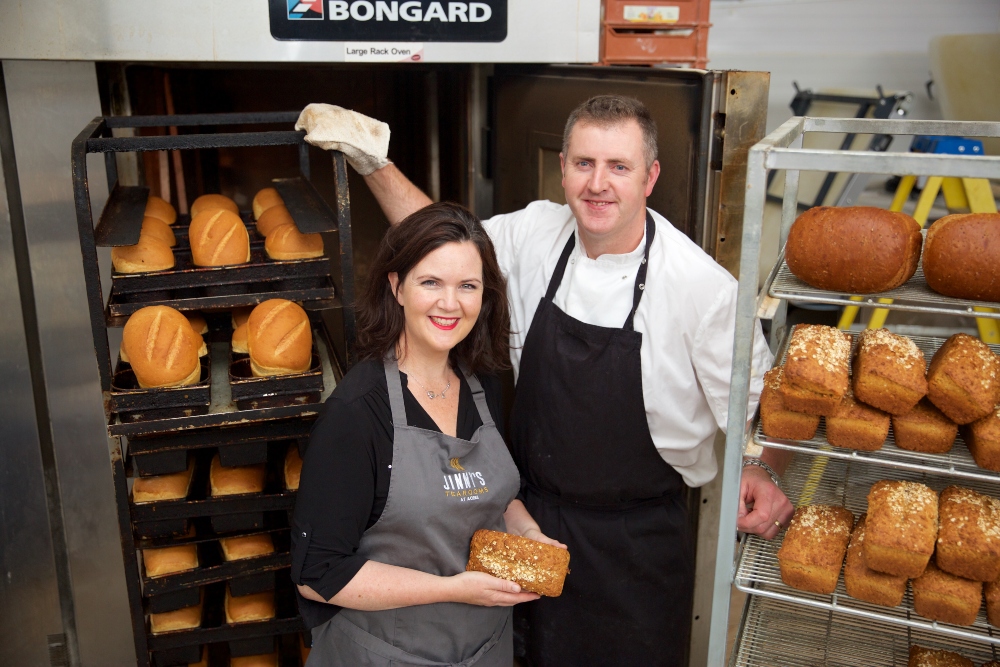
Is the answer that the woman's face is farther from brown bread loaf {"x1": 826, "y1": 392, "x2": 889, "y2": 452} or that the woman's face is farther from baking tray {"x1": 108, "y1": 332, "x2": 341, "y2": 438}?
brown bread loaf {"x1": 826, "y1": 392, "x2": 889, "y2": 452}

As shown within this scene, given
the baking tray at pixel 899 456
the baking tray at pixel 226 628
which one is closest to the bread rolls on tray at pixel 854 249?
the baking tray at pixel 899 456

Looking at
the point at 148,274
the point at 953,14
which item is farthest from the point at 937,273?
the point at 953,14

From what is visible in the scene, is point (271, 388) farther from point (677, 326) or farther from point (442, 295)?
point (677, 326)

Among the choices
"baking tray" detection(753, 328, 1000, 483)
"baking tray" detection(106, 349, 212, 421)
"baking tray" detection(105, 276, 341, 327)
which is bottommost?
"baking tray" detection(106, 349, 212, 421)

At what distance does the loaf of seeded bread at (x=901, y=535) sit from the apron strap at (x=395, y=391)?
0.87 m

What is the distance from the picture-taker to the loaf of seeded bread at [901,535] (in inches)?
53.1

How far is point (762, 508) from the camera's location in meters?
1.62

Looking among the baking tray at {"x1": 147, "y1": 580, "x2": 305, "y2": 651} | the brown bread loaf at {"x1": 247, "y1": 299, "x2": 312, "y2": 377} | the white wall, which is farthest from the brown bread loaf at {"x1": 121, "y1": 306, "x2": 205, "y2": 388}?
the white wall

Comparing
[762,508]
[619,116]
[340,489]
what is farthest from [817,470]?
[340,489]

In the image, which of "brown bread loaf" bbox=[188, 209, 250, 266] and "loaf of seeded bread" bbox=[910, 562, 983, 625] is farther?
"brown bread loaf" bbox=[188, 209, 250, 266]

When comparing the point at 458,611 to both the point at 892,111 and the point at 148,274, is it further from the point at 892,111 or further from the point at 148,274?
the point at 892,111

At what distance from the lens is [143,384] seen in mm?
1766

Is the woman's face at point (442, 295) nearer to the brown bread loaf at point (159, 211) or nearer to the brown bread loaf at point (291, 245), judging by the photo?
the brown bread loaf at point (291, 245)

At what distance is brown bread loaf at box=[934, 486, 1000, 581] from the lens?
1325 mm
